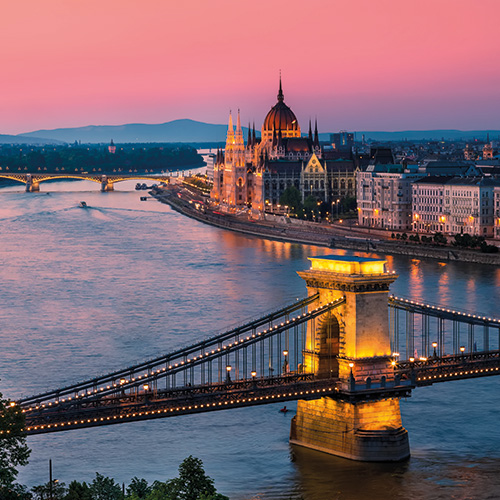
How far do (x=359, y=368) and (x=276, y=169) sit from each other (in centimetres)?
9290

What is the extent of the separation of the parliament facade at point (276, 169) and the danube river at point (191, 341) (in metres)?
26.4

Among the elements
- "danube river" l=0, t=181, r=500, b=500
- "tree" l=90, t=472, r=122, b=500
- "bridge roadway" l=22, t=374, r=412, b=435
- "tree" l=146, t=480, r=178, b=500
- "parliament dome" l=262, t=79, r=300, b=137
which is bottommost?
"danube river" l=0, t=181, r=500, b=500

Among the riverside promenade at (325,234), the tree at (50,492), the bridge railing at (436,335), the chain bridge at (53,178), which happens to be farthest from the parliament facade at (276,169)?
the tree at (50,492)

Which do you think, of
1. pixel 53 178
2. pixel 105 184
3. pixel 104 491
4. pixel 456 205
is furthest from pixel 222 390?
pixel 105 184

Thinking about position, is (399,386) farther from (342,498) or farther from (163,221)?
(163,221)

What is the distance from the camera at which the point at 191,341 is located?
4094 centimetres

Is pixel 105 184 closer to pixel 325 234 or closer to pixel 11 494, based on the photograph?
pixel 325 234

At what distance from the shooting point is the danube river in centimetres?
2672

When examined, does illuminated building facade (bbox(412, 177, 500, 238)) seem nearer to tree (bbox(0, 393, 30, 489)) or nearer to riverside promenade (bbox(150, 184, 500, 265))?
riverside promenade (bbox(150, 184, 500, 265))

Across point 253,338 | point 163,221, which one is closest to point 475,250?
point 163,221

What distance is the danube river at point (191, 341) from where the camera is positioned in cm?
2672

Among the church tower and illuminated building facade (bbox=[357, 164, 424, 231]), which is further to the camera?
the church tower

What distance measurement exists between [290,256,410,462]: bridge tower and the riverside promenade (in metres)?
41.8

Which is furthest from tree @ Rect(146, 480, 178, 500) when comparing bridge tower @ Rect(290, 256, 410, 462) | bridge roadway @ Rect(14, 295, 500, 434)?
bridge tower @ Rect(290, 256, 410, 462)
